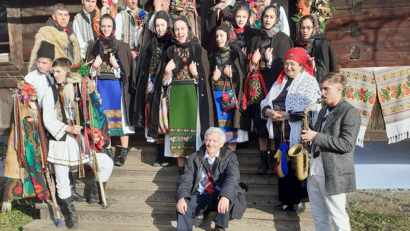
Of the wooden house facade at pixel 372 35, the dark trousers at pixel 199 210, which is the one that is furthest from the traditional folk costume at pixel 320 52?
the dark trousers at pixel 199 210

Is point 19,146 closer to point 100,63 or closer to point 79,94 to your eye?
point 79,94

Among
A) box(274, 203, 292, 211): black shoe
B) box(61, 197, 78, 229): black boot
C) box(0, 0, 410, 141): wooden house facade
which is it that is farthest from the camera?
box(0, 0, 410, 141): wooden house facade

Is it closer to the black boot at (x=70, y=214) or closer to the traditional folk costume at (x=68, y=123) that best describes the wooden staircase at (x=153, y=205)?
the black boot at (x=70, y=214)

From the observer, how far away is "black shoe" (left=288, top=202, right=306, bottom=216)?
3963mm

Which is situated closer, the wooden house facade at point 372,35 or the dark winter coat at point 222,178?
the dark winter coat at point 222,178

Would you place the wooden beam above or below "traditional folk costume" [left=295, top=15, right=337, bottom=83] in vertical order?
above

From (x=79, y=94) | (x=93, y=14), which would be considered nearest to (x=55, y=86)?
(x=79, y=94)

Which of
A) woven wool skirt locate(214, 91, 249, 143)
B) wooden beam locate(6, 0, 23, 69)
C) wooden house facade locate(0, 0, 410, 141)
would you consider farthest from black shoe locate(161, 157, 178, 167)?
wooden beam locate(6, 0, 23, 69)

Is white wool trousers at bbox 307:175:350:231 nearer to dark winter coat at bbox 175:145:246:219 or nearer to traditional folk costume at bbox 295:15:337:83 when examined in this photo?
dark winter coat at bbox 175:145:246:219

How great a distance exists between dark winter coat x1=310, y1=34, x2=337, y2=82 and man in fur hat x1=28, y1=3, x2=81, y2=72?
10.2 ft

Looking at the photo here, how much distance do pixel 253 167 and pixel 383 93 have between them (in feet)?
6.61

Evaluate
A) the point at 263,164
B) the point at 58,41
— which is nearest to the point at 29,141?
the point at 58,41

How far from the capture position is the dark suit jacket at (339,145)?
127 inches

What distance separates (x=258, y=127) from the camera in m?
4.57
